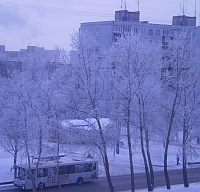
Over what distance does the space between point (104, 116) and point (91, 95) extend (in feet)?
2.87

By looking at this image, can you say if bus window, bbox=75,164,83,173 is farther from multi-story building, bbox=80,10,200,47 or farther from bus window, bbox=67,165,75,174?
multi-story building, bbox=80,10,200,47

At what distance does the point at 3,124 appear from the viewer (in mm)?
19969

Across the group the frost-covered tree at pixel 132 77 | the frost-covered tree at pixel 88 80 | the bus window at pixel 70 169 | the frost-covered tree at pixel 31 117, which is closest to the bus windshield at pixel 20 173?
the bus window at pixel 70 169

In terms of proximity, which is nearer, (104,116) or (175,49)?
(104,116)

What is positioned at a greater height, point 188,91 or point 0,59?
point 0,59

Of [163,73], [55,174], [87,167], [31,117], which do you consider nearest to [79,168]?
→ [87,167]

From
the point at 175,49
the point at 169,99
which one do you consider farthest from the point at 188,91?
the point at 175,49

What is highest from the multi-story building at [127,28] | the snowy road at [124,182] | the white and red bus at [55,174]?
the multi-story building at [127,28]

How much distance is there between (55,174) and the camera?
1950 centimetres

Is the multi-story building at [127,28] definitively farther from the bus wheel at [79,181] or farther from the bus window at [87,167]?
the bus wheel at [79,181]

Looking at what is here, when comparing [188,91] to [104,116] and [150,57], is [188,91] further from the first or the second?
[104,116]

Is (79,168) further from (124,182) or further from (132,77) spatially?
(132,77)

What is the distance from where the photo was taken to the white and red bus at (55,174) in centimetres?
1861

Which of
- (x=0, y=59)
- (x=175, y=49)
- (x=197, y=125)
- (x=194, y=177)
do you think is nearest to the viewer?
(x=175, y=49)
